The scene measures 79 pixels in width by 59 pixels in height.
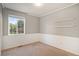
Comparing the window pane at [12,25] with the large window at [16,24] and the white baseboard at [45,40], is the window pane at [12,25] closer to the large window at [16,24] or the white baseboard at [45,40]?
the large window at [16,24]

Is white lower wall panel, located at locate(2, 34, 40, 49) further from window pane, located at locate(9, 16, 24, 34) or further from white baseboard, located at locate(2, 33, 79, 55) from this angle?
window pane, located at locate(9, 16, 24, 34)

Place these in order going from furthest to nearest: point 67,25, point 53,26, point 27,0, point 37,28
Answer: point 67,25
point 53,26
point 37,28
point 27,0

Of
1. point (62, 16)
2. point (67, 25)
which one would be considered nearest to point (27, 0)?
point (62, 16)

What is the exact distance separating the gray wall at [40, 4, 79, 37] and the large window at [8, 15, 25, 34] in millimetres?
424

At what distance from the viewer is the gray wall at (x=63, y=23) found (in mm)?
1704

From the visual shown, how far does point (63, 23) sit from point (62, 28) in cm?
13

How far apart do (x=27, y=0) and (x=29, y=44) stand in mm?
948

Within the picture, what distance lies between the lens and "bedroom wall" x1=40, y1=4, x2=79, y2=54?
5.43ft

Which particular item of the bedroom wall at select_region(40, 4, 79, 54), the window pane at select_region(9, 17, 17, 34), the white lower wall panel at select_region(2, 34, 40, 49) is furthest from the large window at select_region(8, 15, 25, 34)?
the bedroom wall at select_region(40, 4, 79, 54)

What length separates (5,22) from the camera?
4.04 feet

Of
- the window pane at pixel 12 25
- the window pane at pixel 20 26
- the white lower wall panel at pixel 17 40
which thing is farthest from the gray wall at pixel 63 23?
the window pane at pixel 12 25

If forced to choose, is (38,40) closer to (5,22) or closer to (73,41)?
(5,22)

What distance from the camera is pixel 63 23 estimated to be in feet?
5.88

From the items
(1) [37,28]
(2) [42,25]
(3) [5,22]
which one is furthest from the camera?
(2) [42,25]
